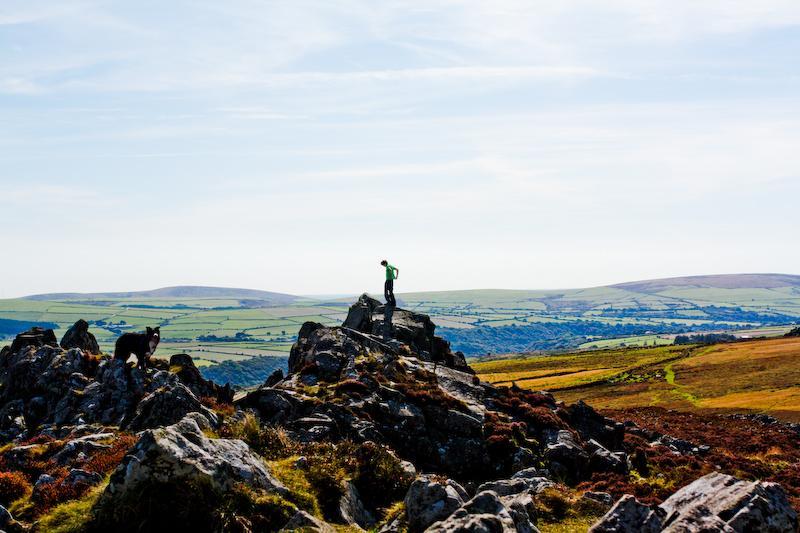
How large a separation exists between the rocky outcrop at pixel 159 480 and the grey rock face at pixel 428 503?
530 cm

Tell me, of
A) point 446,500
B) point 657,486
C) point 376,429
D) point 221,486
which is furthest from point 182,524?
point 657,486

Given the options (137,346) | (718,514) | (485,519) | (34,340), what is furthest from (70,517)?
(34,340)

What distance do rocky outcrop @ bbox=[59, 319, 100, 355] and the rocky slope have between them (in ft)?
0.55

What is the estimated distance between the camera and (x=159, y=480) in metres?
16.2

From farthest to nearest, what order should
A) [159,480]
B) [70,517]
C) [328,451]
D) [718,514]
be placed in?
[328,451] → [70,517] → [159,480] → [718,514]

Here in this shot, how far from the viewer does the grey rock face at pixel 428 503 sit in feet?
56.1

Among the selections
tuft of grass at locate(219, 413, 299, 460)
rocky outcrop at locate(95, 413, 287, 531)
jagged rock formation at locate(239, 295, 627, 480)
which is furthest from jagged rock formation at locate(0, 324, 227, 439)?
rocky outcrop at locate(95, 413, 287, 531)

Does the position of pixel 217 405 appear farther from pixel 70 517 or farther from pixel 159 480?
pixel 159 480

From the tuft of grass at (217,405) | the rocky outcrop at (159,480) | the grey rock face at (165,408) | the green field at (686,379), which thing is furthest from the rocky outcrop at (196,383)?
the green field at (686,379)

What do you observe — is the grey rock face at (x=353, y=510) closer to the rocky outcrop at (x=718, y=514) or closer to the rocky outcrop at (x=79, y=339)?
the rocky outcrop at (x=718, y=514)

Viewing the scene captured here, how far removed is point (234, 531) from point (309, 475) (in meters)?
5.01

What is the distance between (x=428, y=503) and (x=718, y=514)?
7.95 metres

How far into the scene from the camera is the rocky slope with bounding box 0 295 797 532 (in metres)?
16.1

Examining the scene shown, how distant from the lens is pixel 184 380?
37.9 metres
